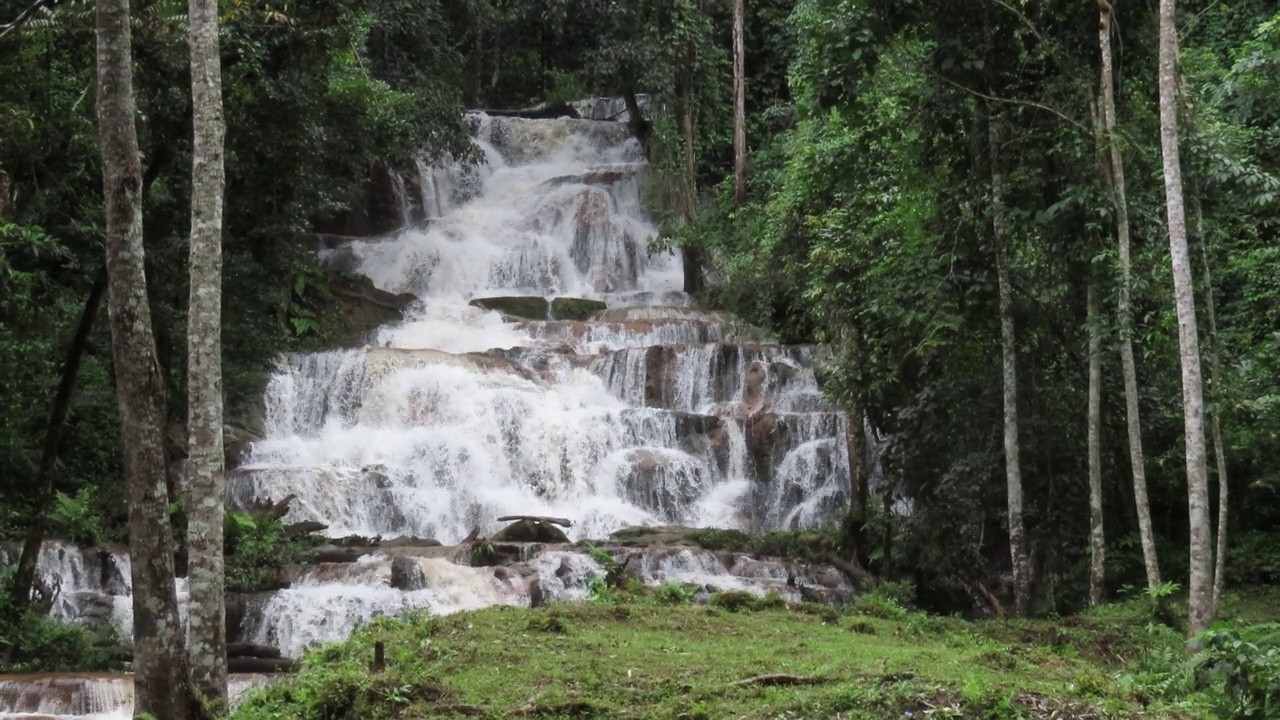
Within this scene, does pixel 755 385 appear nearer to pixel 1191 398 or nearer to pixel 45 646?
pixel 1191 398

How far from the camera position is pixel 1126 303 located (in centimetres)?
1116

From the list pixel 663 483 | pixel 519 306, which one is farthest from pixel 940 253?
pixel 519 306

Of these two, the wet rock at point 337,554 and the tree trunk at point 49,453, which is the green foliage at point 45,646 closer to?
the tree trunk at point 49,453

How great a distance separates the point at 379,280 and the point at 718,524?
37.1 feet

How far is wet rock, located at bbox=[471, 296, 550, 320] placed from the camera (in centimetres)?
2472

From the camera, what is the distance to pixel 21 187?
12.1m

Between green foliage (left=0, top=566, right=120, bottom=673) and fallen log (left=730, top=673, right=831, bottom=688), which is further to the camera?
green foliage (left=0, top=566, right=120, bottom=673)

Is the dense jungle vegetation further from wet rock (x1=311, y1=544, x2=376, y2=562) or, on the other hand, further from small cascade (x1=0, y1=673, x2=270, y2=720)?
small cascade (x1=0, y1=673, x2=270, y2=720)

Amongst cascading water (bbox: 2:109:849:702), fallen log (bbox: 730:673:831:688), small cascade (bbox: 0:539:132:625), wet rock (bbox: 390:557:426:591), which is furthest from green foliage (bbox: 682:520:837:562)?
fallen log (bbox: 730:673:831:688)

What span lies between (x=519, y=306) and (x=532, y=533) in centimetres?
965

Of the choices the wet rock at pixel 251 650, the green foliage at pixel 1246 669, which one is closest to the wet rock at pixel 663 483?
the wet rock at pixel 251 650

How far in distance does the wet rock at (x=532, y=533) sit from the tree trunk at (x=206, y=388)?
26.7 ft

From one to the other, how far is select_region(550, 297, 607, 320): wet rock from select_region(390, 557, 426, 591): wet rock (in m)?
11.1

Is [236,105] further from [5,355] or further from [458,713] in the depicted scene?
[458,713]
